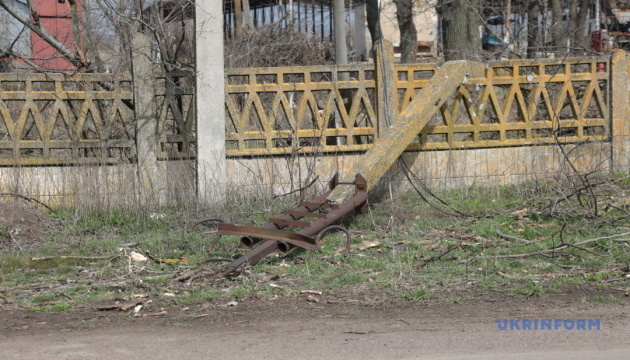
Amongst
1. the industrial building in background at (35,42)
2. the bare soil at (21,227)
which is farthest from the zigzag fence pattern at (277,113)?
the bare soil at (21,227)

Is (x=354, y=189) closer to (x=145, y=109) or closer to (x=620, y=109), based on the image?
(x=145, y=109)

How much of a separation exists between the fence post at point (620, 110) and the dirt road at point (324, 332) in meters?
5.65

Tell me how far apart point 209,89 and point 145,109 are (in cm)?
103

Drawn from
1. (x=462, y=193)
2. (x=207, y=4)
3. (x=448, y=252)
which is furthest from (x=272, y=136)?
(x=448, y=252)

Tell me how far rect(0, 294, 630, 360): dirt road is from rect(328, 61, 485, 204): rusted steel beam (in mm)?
2926

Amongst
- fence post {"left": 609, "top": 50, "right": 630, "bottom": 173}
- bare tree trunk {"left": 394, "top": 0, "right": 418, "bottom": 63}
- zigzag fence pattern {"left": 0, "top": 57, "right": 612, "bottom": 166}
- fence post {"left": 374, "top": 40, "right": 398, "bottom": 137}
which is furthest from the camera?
bare tree trunk {"left": 394, "top": 0, "right": 418, "bottom": 63}

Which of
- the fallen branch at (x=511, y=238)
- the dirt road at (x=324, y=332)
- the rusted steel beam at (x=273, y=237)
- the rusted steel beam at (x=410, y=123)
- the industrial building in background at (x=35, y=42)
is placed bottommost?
the dirt road at (x=324, y=332)

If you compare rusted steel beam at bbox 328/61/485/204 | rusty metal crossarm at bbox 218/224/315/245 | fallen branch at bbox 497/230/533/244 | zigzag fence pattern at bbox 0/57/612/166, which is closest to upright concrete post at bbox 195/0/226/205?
zigzag fence pattern at bbox 0/57/612/166

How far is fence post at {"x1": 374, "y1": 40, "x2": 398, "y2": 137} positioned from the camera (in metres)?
10.6

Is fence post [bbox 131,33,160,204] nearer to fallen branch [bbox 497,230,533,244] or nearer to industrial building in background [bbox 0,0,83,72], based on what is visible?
industrial building in background [bbox 0,0,83,72]

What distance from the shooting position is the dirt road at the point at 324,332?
16.3 feet

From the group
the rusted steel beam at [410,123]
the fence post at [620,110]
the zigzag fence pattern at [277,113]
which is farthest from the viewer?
the fence post at [620,110]

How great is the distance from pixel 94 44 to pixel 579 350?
983 cm

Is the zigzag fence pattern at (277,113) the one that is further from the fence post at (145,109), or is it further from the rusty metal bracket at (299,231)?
the rusty metal bracket at (299,231)
